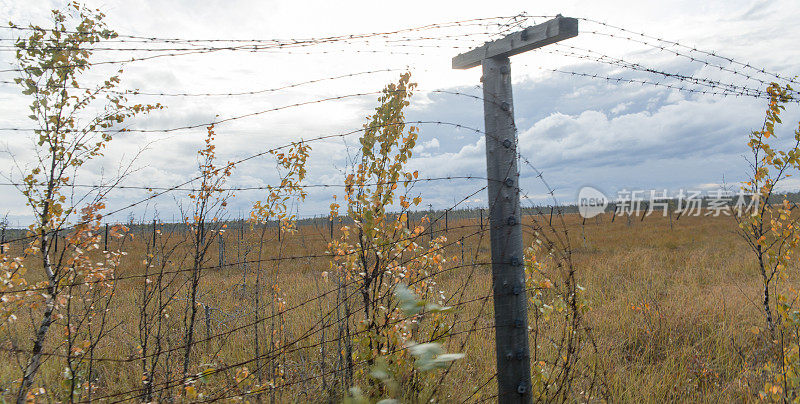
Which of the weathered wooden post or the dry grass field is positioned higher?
the weathered wooden post

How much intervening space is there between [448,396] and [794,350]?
94.2 inches

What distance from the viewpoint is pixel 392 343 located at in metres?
3.00

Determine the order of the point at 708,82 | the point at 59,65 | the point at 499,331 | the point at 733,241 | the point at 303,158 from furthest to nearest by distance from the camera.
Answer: the point at 733,241
the point at 303,158
the point at 708,82
the point at 59,65
the point at 499,331

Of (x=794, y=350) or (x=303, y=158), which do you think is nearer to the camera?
(x=794, y=350)

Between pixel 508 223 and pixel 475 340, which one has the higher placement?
pixel 508 223

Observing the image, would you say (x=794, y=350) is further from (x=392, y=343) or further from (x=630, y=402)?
(x=392, y=343)

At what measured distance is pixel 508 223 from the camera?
2572 millimetres

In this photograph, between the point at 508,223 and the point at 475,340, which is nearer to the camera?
the point at 508,223

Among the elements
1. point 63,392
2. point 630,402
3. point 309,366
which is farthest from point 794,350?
point 63,392

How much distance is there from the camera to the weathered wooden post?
100 inches

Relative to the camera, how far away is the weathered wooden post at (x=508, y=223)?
2.54 m

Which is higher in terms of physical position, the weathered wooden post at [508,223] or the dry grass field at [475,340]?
the weathered wooden post at [508,223]

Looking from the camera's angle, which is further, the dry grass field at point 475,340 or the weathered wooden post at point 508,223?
the dry grass field at point 475,340

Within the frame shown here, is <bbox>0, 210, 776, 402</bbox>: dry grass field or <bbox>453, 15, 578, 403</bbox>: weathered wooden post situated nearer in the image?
<bbox>453, 15, 578, 403</bbox>: weathered wooden post
